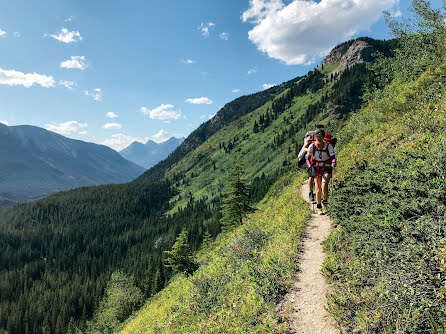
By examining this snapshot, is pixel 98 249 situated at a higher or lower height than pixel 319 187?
lower

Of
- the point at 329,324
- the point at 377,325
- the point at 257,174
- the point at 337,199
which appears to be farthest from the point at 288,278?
the point at 257,174

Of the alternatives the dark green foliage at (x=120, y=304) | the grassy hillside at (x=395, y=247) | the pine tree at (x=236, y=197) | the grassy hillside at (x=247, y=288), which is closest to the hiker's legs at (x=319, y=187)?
the grassy hillside at (x=247, y=288)

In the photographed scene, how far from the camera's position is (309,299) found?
669 cm

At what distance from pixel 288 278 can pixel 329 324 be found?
2.23 meters

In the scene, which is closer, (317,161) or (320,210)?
(317,161)

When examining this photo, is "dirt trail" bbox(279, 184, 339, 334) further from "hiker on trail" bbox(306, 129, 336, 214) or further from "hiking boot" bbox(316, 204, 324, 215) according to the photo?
"hiker on trail" bbox(306, 129, 336, 214)

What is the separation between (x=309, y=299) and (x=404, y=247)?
2890 mm

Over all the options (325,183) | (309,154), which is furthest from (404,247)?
(309,154)

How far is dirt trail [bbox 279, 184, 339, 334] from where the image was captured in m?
5.79

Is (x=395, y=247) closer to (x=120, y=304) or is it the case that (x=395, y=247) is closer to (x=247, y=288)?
(x=247, y=288)

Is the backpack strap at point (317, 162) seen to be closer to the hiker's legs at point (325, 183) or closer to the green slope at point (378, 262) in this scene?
the hiker's legs at point (325, 183)

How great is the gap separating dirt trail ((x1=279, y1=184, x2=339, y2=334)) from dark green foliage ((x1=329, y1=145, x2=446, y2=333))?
56 centimetres

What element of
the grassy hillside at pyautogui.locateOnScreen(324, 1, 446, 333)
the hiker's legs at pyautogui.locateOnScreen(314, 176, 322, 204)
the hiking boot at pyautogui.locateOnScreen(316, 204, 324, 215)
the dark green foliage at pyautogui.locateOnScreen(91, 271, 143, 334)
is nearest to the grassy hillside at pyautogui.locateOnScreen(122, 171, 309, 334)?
the hiking boot at pyautogui.locateOnScreen(316, 204, 324, 215)

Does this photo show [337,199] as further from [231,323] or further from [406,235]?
[231,323]
